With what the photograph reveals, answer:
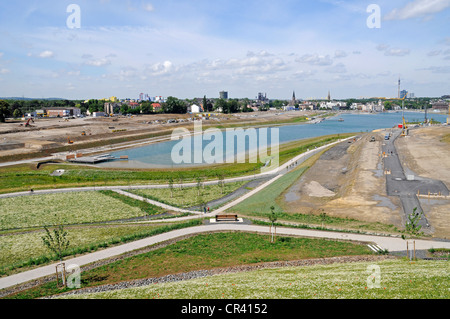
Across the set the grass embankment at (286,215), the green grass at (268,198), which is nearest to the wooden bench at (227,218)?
the grass embankment at (286,215)

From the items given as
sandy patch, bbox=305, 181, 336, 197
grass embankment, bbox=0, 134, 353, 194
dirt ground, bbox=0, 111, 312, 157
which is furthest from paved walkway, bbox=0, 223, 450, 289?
dirt ground, bbox=0, 111, 312, 157

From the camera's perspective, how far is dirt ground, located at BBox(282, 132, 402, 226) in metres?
33.8

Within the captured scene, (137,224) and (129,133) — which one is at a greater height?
(129,133)

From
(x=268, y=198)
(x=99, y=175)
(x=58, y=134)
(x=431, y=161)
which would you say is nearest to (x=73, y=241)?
(x=268, y=198)

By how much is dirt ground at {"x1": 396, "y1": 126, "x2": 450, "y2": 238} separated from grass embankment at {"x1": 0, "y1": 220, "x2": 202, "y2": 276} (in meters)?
22.6

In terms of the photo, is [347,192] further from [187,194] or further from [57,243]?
[57,243]

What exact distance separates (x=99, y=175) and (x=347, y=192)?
4087 centimetres

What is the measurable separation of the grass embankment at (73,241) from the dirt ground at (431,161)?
2260 cm

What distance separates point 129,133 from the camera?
110125mm

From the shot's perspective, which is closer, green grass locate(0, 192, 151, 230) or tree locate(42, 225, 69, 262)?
tree locate(42, 225, 69, 262)

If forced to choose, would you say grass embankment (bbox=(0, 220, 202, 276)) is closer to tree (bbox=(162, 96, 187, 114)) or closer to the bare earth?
the bare earth

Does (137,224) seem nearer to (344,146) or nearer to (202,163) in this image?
(202,163)
